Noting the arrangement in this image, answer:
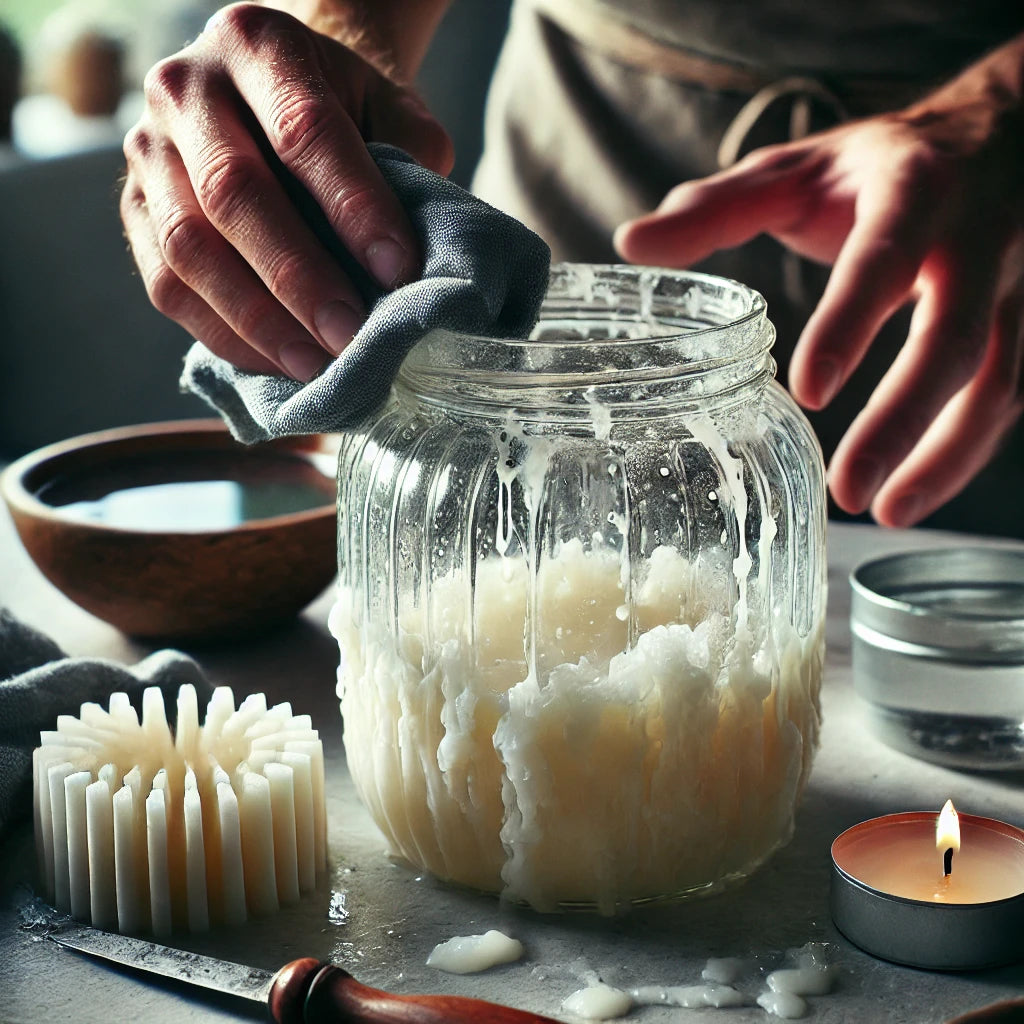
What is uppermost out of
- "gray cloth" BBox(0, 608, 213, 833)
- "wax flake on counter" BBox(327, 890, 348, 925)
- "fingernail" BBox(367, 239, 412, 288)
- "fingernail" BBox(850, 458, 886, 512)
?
"fingernail" BBox(367, 239, 412, 288)

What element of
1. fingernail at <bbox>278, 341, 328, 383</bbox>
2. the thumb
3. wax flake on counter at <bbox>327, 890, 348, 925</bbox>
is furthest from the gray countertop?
the thumb

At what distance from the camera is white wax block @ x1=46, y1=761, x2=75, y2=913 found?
630mm

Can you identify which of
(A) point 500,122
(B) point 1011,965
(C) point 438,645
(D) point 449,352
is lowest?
(B) point 1011,965

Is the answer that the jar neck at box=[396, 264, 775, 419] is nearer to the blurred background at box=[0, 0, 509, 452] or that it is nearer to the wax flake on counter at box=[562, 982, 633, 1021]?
the wax flake on counter at box=[562, 982, 633, 1021]

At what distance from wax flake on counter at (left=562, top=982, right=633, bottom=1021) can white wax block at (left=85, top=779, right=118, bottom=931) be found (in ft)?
0.71

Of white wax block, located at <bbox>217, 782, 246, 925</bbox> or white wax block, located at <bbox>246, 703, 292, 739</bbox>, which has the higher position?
white wax block, located at <bbox>246, 703, 292, 739</bbox>

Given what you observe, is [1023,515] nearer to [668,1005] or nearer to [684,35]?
[684,35]

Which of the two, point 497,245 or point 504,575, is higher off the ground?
point 497,245

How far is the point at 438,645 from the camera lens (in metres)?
0.63

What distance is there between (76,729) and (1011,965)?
446 millimetres

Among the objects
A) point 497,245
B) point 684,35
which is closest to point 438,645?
point 497,245

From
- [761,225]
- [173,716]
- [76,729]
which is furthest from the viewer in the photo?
[761,225]

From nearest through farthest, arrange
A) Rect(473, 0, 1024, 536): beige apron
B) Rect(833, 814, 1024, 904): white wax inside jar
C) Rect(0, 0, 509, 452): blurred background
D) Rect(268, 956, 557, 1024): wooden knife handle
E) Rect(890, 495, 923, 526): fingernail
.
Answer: Rect(268, 956, 557, 1024): wooden knife handle
Rect(833, 814, 1024, 904): white wax inside jar
Rect(890, 495, 923, 526): fingernail
Rect(473, 0, 1024, 536): beige apron
Rect(0, 0, 509, 452): blurred background

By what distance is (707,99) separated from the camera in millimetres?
1167
